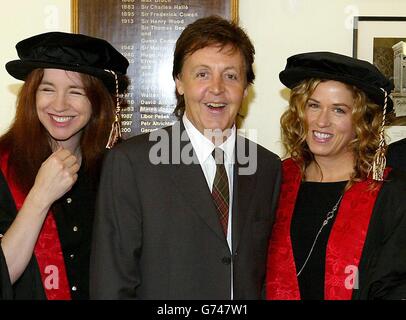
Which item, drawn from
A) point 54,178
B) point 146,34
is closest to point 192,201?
point 54,178

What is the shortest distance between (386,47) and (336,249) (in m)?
0.95

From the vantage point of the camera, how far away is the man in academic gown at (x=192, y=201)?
1688mm

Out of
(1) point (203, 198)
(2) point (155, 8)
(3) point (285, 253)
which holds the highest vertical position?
(2) point (155, 8)

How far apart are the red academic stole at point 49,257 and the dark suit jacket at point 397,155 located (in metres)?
1.25

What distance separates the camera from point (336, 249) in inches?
75.2

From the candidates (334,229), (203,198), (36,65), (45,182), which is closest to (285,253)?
(334,229)

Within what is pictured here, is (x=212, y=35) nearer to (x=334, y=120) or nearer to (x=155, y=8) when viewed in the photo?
(x=334, y=120)

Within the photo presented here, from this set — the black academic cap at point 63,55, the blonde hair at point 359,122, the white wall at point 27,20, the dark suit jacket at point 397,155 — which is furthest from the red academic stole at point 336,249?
the white wall at point 27,20

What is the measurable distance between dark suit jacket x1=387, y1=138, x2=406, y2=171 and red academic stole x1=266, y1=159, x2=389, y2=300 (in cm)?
33

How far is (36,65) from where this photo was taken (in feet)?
6.24

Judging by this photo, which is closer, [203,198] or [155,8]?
[203,198]

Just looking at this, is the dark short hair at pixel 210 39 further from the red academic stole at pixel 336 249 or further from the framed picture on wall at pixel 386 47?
the framed picture on wall at pixel 386 47

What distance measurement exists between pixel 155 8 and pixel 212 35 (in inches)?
27.2

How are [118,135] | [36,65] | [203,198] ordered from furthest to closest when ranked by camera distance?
1. [118,135]
2. [36,65]
3. [203,198]
